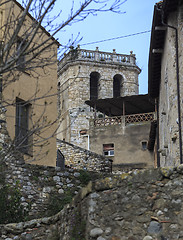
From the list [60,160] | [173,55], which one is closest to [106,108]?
[60,160]

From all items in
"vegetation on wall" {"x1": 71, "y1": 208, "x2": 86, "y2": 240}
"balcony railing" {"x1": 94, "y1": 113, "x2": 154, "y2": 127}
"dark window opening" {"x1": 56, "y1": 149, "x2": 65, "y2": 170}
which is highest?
"balcony railing" {"x1": 94, "y1": 113, "x2": 154, "y2": 127}

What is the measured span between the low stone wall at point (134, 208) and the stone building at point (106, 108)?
75.4 ft

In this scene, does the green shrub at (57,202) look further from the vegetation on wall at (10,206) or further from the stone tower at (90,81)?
the stone tower at (90,81)

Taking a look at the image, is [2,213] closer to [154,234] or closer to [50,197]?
[50,197]

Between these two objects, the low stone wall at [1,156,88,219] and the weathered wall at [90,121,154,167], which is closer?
the low stone wall at [1,156,88,219]

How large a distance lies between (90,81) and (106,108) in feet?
47.9

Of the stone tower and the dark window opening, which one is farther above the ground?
the stone tower

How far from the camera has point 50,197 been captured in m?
12.1

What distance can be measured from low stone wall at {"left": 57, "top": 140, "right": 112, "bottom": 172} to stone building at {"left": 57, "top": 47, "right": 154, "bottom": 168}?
717 centimetres

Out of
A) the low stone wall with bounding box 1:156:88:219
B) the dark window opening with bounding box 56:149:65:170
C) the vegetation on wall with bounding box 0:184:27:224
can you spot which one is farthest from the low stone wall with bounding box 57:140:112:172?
the vegetation on wall with bounding box 0:184:27:224

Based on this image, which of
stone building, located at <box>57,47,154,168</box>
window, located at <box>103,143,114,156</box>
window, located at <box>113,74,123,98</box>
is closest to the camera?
stone building, located at <box>57,47,154,168</box>

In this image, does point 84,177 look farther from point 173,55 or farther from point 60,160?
point 60,160

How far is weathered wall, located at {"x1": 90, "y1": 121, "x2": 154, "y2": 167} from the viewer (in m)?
31.8

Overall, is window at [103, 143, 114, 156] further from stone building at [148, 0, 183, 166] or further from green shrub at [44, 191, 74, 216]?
green shrub at [44, 191, 74, 216]
